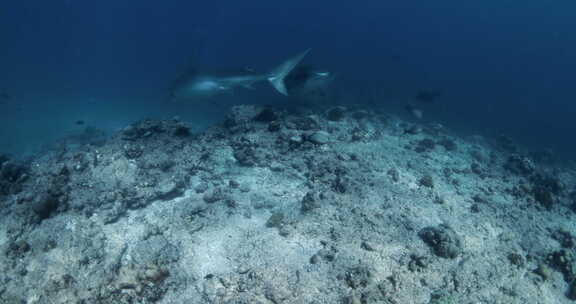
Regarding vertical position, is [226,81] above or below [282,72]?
below

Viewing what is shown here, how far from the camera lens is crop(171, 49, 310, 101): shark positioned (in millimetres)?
10031

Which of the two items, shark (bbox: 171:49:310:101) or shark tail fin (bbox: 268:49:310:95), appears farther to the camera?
shark (bbox: 171:49:310:101)

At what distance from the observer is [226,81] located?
11.2 meters

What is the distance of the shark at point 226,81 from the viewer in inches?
395

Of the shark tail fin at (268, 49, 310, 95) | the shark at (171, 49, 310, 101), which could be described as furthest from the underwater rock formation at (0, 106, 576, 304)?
the shark at (171, 49, 310, 101)

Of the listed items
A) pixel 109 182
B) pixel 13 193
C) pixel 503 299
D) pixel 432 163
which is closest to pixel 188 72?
pixel 109 182

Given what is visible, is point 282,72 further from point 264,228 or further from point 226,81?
point 264,228

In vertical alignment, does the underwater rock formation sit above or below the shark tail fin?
below

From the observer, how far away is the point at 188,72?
479 inches

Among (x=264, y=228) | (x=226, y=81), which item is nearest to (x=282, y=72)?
(x=226, y=81)

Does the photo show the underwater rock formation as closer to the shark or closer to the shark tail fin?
the shark tail fin

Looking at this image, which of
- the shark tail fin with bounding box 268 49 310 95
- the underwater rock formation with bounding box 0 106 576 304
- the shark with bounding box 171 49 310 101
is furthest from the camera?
the shark with bounding box 171 49 310 101

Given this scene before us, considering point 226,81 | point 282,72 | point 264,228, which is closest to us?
point 264,228

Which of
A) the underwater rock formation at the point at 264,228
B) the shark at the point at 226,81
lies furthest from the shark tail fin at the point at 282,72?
the underwater rock formation at the point at 264,228
